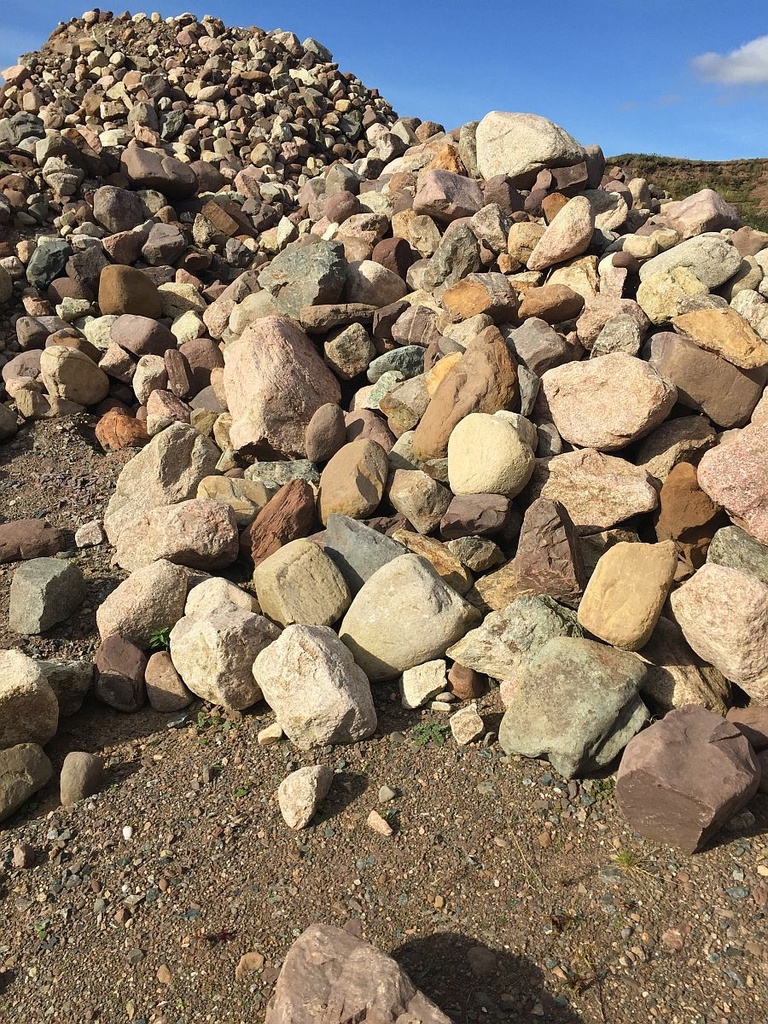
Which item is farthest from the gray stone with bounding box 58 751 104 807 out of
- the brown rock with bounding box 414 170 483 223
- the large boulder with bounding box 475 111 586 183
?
the large boulder with bounding box 475 111 586 183

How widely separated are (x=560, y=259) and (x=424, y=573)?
11.7 ft

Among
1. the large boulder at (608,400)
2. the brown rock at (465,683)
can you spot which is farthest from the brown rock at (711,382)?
the brown rock at (465,683)

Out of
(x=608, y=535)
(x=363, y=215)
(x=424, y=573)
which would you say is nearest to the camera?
(x=424, y=573)

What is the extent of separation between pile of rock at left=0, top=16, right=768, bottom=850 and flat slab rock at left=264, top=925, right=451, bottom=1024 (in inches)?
34.4

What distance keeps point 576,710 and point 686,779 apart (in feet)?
1.79

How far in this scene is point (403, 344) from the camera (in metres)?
6.07

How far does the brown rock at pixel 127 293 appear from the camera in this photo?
7691 millimetres

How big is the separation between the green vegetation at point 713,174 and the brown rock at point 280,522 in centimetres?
2248

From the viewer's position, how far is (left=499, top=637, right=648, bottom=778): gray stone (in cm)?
322

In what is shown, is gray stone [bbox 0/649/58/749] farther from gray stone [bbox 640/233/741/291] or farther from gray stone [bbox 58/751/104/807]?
gray stone [bbox 640/233/741/291]

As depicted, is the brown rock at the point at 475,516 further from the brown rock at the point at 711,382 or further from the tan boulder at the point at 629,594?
the brown rock at the point at 711,382

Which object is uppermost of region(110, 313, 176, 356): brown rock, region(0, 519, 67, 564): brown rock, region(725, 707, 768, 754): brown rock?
region(110, 313, 176, 356): brown rock

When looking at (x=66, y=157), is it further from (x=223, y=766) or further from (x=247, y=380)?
(x=223, y=766)

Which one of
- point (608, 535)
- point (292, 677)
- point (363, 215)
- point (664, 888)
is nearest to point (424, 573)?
point (292, 677)
